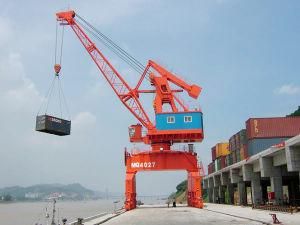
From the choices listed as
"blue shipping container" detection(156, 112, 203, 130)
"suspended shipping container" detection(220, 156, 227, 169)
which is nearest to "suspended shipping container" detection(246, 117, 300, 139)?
"blue shipping container" detection(156, 112, 203, 130)

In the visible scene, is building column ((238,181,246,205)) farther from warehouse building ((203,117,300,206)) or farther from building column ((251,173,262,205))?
building column ((251,173,262,205))

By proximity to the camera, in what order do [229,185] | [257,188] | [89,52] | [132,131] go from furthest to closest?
[229,185], [89,52], [132,131], [257,188]

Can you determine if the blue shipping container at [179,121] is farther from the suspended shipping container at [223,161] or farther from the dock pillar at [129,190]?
the suspended shipping container at [223,161]

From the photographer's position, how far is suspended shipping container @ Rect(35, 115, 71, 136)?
157 feet

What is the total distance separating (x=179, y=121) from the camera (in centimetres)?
6088

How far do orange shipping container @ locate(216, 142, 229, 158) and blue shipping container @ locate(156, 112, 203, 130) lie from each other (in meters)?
27.4

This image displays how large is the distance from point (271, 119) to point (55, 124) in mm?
31141

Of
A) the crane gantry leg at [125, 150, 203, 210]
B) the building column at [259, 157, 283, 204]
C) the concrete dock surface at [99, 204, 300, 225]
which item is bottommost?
the concrete dock surface at [99, 204, 300, 225]

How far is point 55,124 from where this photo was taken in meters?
49.2

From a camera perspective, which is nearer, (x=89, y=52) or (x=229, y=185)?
(x=89, y=52)

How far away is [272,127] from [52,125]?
1231 inches

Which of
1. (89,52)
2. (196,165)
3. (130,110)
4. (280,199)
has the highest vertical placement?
(89,52)

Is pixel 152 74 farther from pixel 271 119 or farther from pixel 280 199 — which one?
pixel 280 199

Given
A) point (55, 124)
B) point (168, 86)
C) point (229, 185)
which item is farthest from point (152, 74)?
point (229, 185)
